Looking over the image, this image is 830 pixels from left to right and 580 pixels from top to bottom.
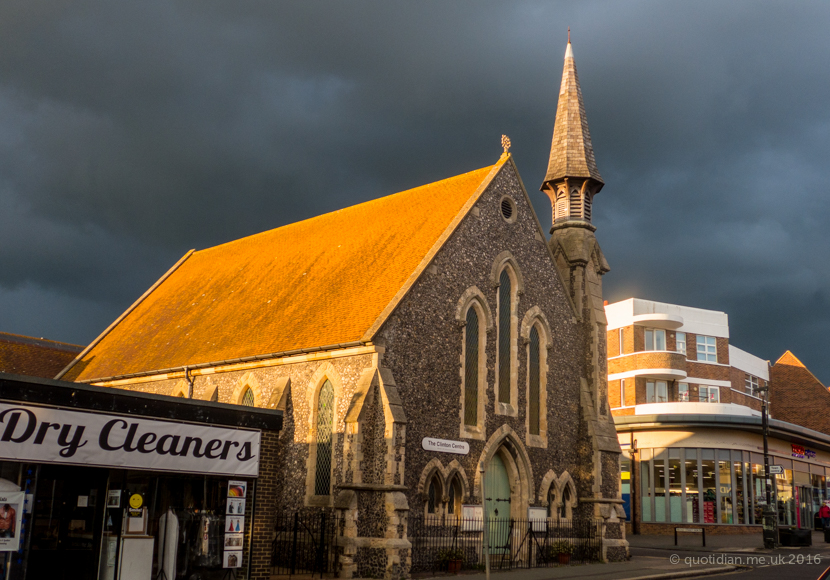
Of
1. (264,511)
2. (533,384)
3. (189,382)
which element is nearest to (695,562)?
(533,384)

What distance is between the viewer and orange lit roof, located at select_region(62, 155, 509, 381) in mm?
22969

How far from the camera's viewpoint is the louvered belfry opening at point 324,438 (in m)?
21.0

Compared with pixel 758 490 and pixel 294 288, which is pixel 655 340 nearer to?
pixel 758 490

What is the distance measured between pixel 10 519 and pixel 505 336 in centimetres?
1539

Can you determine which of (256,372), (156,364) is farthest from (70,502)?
(156,364)

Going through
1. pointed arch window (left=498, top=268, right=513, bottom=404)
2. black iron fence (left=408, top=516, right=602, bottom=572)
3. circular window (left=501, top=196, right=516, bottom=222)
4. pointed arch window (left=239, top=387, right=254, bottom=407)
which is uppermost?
circular window (left=501, top=196, right=516, bottom=222)

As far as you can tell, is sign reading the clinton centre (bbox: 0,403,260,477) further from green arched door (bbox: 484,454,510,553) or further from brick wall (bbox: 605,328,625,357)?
brick wall (bbox: 605,328,625,357)

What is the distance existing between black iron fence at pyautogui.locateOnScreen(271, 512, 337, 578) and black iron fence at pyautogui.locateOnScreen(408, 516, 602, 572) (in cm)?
215

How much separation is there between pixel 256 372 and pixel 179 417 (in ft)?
29.1

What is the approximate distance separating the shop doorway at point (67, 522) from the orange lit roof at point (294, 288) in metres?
7.98

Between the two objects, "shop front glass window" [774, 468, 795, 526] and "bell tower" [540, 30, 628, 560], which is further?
"shop front glass window" [774, 468, 795, 526]

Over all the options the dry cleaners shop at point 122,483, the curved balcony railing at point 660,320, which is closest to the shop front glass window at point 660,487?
the curved balcony railing at point 660,320

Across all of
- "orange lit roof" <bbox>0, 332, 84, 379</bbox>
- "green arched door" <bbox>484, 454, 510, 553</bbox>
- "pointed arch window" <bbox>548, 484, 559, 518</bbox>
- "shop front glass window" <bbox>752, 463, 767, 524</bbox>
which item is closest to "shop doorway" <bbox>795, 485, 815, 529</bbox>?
"shop front glass window" <bbox>752, 463, 767, 524</bbox>

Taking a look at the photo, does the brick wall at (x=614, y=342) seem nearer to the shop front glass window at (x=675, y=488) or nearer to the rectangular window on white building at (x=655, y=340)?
the rectangular window on white building at (x=655, y=340)
